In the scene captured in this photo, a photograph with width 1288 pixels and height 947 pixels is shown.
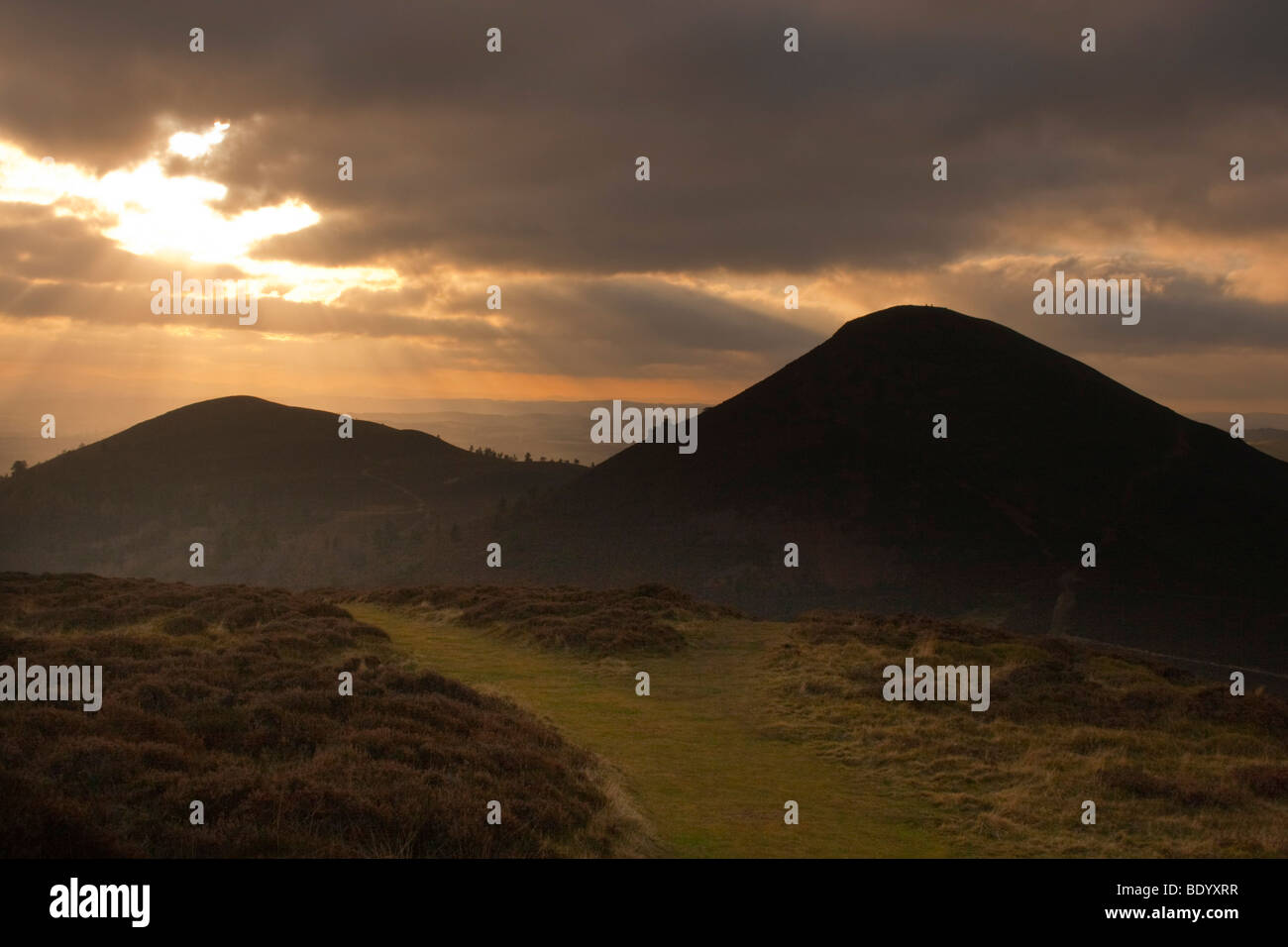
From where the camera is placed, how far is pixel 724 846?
10766mm

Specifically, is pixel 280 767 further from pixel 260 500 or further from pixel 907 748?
pixel 260 500

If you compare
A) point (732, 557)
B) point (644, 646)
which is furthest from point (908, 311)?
point (644, 646)

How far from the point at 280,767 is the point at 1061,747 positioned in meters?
13.8

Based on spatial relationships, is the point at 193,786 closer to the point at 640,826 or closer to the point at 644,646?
the point at 640,826

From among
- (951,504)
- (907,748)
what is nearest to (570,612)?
(907,748)

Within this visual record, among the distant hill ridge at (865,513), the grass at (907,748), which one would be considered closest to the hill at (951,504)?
the distant hill ridge at (865,513)

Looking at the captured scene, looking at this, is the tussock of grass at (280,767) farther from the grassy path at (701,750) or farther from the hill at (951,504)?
the hill at (951,504)

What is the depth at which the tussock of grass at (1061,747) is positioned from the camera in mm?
12352

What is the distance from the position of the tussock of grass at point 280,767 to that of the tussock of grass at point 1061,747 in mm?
5753

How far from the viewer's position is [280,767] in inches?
412

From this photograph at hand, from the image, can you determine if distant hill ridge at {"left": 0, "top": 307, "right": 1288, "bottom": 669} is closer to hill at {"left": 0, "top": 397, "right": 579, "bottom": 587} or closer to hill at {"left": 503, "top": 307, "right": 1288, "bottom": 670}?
hill at {"left": 503, "top": 307, "right": 1288, "bottom": 670}

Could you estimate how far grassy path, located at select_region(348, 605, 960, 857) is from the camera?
11.5 meters

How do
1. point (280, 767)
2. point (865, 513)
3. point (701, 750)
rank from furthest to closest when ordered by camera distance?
point (865, 513) < point (701, 750) < point (280, 767)
